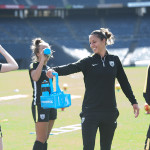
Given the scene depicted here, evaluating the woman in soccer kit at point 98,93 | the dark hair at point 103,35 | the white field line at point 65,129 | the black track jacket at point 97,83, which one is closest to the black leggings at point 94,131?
the woman in soccer kit at point 98,93

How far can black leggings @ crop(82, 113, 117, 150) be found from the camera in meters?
5.14

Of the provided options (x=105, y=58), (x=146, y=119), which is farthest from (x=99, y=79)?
(x=146, y=119)

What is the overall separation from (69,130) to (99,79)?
480 cm

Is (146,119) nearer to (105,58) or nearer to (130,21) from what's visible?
(105,58)

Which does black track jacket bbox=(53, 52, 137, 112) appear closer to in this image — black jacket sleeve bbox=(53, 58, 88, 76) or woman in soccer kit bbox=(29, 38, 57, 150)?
black jacket sleeve bbox=(53, 58, 88, 76)

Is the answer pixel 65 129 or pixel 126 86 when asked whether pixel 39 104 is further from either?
pixel 65 129

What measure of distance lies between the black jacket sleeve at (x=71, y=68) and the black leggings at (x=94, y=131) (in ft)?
2.00

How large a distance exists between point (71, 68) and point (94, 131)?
0.81m

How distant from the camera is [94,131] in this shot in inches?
203

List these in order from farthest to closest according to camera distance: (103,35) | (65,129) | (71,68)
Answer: (65,129) < (103,35) < (71,68)

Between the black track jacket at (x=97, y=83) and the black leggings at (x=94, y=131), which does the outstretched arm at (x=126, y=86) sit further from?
the black leggings at (x=94, y=131)

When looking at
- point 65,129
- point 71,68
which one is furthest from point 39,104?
point 65,129

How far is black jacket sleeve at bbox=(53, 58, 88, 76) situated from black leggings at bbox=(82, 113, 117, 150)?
2.00 feet

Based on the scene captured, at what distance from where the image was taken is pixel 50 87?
500 cm
